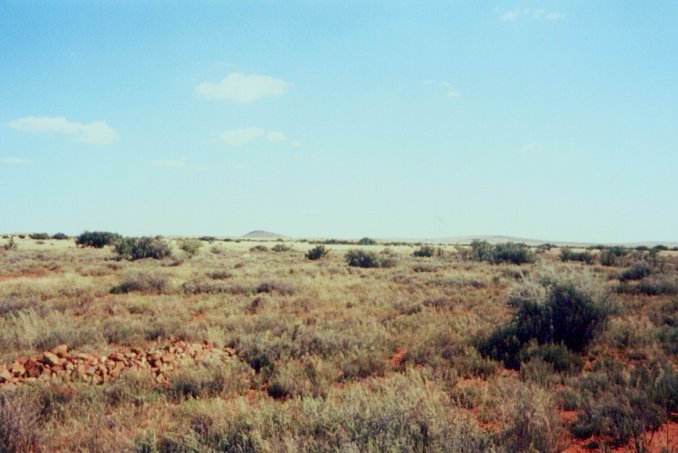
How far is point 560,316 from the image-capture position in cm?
737

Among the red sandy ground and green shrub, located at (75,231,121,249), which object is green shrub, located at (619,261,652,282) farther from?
green shrub, located at (75,231,121,249)

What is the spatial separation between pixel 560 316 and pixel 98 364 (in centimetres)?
798

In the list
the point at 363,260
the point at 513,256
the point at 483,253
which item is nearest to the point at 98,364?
the point at 363,260

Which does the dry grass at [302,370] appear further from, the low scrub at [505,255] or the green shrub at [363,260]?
the low scrub at [505,255]

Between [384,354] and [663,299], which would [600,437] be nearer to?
[384,354]

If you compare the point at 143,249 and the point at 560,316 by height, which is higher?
the point at 560,316

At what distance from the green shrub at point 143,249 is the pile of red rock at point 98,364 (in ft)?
63.2

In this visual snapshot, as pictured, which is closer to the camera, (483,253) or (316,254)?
(483,253)

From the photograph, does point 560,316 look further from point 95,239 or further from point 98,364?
point 95,239

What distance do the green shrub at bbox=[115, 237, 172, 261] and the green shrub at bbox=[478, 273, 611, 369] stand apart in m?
22.2

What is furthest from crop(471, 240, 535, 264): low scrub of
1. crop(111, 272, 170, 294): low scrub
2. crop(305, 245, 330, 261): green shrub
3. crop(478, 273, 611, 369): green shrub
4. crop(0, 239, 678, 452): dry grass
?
crop(111, 272, 170, 294): low scrub

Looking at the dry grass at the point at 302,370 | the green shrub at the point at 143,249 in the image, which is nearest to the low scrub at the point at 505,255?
the dry grass at the point at 302,370

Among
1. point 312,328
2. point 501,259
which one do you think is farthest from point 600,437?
point 501,259

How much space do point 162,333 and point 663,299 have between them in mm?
12890
